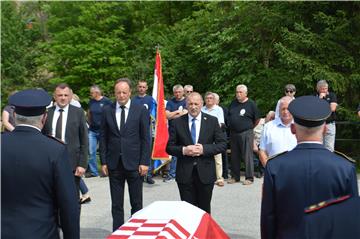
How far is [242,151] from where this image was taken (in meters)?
11.6

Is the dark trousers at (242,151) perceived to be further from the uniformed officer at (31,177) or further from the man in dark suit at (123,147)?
the uniformed officer at (31,177)

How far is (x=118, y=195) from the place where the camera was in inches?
274

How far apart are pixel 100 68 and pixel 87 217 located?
21.3 metres

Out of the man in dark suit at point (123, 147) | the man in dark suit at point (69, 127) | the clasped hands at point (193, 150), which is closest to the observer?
the clasped hands at point (193, 150)

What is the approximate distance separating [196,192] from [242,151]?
17.1ft

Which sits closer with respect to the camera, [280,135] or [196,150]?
[280,135]

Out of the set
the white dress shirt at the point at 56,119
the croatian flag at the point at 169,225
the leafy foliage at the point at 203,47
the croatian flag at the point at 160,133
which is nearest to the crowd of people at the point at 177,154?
the white dress shirt at the point at 56,119

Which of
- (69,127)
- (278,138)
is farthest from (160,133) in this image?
(278,138)

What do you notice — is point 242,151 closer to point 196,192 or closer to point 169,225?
point 196,192

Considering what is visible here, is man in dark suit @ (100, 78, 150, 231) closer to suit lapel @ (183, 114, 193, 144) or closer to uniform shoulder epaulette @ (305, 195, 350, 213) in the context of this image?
suit lapel @ (183, 114, 193, 144)

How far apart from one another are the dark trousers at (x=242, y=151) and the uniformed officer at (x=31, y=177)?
8.00m

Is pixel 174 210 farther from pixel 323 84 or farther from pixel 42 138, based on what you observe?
pixel 323 84

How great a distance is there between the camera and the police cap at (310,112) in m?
3.36

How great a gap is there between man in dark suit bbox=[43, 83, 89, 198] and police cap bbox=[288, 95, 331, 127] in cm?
416
